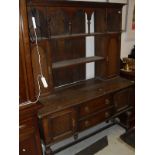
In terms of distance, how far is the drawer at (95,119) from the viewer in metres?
2.13

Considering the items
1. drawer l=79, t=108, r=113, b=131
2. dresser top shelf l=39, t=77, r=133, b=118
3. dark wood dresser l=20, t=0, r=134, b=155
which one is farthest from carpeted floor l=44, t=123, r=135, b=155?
dresser top shelf l=39, t=77, r=133, b=118

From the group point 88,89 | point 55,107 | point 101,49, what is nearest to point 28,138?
point 55,107

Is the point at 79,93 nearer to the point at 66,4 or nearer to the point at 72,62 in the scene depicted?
the point at 72,62

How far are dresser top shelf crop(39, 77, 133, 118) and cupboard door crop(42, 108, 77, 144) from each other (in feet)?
0.25

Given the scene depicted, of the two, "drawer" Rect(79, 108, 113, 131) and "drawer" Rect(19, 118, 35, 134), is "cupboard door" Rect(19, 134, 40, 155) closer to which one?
"drawer" Rect(19, 118, 35, 134)

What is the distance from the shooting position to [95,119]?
224cm

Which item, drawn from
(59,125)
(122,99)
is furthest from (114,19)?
(59,125)

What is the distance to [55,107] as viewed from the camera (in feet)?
6.11

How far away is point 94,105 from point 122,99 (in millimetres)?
512

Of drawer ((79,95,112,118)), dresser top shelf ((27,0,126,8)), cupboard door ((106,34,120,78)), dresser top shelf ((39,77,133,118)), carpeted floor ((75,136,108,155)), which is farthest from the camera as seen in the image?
cupboard door ((106,34,120,78))

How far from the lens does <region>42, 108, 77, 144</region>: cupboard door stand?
184 cm

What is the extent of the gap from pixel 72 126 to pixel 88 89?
518mm
